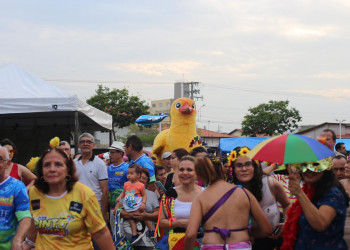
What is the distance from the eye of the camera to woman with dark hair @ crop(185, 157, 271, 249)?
4.21 meters

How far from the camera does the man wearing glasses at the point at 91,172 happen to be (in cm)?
752

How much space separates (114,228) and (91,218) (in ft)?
11.3

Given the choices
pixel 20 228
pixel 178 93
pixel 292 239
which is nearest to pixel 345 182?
pixel 292 239

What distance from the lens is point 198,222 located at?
4238mm

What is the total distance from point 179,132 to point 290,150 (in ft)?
34.9

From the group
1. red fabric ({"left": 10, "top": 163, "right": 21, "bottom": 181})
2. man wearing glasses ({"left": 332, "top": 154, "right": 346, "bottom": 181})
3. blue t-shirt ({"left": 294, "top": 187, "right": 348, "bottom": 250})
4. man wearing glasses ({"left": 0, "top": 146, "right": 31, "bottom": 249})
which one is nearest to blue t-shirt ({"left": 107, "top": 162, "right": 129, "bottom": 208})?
red fabric ({"left": 10, "top": 163, "right": 21, "bottom": 181})

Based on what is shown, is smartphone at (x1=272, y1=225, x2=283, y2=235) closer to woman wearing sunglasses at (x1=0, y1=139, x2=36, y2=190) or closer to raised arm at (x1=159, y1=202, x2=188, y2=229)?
raised arm at (x1=159, y1=202, x2=188, y2=229)

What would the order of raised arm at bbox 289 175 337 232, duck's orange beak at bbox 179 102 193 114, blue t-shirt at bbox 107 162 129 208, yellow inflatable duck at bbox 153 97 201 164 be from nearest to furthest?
raised arm at bbox 289 175 337 232, blue t-shirt at bbox 107 162 129 208, yellow inflatable duck at bbox 153 97 201 164, duck's orange beak at bbox 179 102 193 114

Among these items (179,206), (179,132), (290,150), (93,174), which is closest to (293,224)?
(290,150)

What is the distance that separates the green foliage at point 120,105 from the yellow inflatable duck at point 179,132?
67.9ft

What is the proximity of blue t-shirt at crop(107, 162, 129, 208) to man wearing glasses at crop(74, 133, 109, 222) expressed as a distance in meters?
0.44

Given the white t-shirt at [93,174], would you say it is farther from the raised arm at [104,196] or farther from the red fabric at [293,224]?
the red fabric at [293,224]

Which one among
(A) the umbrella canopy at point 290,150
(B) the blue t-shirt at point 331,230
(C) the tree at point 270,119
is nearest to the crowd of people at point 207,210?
(B) the blue t-shirt at point 331,230

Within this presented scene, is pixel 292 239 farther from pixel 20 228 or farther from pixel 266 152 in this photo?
pixel 20 228
